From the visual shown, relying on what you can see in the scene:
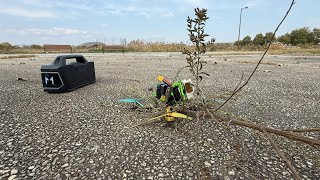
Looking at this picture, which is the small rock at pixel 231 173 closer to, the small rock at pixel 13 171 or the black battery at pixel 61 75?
the small rock at pixel 13 171

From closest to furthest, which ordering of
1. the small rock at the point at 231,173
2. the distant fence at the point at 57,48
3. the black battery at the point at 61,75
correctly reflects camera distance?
the small rock at the point at 231,173
the black battery at the point at 61,75
the distant fence at the point at 57,48

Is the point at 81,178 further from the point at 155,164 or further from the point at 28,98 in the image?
the point at 28,98

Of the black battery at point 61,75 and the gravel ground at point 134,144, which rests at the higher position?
the black battery at point 61,75

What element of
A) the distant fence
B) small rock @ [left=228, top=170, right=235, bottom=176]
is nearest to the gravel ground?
small rock @ [left=228, top=170, right=235, bottom=176]

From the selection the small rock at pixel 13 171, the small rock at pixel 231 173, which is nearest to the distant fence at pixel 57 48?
the small rock at pixel 13 171

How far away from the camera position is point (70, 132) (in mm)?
2102

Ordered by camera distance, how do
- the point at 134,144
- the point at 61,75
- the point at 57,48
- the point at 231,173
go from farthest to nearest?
the point at 57,48, the point at 61,75, the point at 134,144, the point at 231,173

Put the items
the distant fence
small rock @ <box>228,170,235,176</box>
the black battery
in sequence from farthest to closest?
the distant fence → the black battery → small rock @ <box>228,170,235,176</box>

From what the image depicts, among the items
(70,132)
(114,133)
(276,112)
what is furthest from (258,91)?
(70,132)

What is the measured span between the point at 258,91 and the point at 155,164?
320cm

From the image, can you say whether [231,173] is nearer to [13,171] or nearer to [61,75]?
[13,171]

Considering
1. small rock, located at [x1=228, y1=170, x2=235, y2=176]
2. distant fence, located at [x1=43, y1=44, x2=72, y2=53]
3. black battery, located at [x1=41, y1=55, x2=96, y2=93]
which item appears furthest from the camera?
distant fence, located at [x1=43, y1=44, x2=72, y2=53]

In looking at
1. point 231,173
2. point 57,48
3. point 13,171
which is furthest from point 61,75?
point 57,48

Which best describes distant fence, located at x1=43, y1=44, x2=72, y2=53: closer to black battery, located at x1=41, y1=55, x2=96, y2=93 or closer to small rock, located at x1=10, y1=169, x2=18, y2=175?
black battery, located at x1=41, y1=55, x2=96, y2=93
